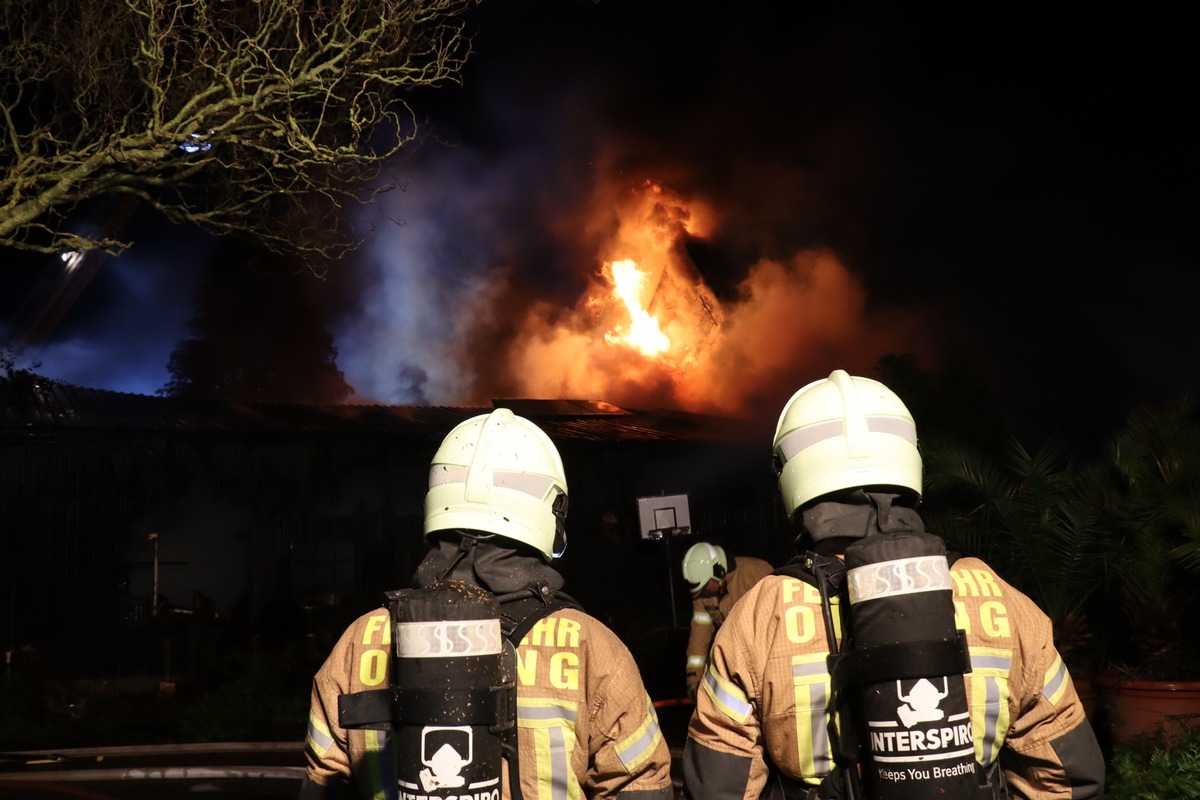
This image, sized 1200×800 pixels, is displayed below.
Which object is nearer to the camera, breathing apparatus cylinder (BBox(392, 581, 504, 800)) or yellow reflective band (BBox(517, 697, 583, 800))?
breathing apparatus cylinder (BBox(392, 581, 504, 800))

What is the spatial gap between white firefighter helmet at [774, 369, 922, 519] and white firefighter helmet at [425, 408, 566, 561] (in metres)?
0.67

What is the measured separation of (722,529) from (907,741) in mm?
18640

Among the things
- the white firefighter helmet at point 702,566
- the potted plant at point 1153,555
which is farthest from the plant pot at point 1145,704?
the white firefighter helmet at point 702,566

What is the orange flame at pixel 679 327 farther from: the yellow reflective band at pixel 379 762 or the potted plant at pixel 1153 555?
the yellow reflective band at pixel 379 762

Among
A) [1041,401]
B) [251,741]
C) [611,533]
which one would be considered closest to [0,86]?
[251,741]

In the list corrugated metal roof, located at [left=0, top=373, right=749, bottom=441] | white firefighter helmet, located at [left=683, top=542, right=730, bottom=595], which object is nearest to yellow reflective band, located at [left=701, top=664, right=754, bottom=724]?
white firefighter helmet, located at [left=683, top=542, right=730, bottom=595]

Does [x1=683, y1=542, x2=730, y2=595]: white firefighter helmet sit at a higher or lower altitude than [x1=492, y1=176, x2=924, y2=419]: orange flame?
lower

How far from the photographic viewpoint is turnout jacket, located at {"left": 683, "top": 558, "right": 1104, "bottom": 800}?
2.34 meters

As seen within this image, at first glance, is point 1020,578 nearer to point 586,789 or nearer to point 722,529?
point 586,789

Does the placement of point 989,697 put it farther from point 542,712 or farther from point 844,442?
point 542,712

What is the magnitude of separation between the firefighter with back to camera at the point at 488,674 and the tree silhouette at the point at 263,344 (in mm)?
43123

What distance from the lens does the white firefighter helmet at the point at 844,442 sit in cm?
261

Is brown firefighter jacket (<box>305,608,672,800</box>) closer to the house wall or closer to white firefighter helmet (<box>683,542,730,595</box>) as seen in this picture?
white firefighter helmet (<box>683,542,730,595</box>)

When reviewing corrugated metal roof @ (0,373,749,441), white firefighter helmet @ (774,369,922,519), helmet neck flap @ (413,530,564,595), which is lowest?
helmet neck flap @ (413,530,564,595)
